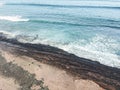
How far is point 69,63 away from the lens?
1891cm

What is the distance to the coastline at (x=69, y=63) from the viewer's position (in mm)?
16594

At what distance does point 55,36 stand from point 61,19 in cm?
936

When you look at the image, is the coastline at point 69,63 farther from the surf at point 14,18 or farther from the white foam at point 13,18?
the white foam at point 13,18

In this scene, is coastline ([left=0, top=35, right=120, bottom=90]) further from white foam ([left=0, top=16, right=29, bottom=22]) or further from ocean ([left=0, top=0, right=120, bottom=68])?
white foam ([left=0, top=16, right=29, bottom=22])

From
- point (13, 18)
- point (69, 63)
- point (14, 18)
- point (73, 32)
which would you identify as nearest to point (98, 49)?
point (69, 63)

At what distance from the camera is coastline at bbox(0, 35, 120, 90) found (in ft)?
54.4

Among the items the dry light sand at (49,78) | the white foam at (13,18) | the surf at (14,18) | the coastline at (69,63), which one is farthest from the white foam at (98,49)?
the white foam at (13,18)

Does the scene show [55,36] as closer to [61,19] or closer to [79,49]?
[79,49]

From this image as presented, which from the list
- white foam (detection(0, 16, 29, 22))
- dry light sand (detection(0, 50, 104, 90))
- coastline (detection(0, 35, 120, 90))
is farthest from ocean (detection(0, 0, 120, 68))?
dry light sand (detection(0, 50, 104, 90))

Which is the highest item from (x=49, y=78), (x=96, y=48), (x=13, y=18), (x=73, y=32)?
(x=49, y=78)

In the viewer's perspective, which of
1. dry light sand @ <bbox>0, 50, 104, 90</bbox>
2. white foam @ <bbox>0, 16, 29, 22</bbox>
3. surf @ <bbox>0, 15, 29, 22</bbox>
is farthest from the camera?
white foam @ <bbox>0, 16, 29, 22</bbox>

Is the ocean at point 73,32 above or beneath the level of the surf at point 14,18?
above

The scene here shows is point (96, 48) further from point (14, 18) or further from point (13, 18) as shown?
point (13, 18)

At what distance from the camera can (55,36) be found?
27328 millimetres
